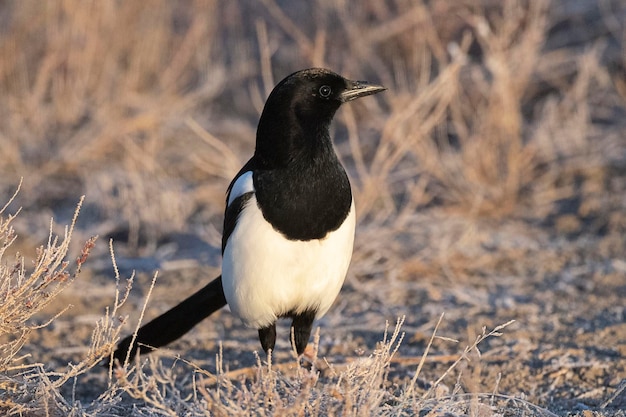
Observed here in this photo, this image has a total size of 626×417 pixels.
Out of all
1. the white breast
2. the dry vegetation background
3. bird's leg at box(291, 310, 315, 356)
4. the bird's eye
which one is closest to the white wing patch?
the white breast

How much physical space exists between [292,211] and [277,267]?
20cm

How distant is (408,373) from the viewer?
4020 mm

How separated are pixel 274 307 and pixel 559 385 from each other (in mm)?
1113

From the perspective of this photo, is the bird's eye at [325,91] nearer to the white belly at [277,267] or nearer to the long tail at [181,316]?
the white belly at [277,267]

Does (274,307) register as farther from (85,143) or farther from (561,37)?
(561,37)

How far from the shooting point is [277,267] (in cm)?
342

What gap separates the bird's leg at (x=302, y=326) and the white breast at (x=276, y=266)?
7 centimetres

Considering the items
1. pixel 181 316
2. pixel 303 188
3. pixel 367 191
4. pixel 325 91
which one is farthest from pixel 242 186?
pixel 367 191

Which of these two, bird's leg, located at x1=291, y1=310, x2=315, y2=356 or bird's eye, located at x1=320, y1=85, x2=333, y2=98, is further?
bird's leg, located at x1=291, y1=310, x2=315, y2=356

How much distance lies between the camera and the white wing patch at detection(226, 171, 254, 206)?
11.4 feet

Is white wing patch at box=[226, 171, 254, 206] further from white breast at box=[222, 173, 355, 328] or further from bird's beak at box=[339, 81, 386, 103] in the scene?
bird's beak at box=[339, 81, 386, 103]

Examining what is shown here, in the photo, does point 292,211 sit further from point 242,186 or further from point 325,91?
point 325,91

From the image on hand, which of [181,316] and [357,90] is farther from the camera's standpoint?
[181,316]

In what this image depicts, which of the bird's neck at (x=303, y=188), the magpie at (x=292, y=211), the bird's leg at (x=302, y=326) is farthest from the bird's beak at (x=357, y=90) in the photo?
the bird's leg at (x=302, y=326)
